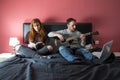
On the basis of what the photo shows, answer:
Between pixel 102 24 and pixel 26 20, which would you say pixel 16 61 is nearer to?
pixel 26 20

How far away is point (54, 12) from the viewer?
3.85m

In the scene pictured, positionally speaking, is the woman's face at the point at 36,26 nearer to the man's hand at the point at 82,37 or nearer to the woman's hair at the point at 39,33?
the woman's hair at the point at 39,33

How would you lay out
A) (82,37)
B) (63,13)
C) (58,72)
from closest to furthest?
1. (58,72)
2. (82,37)
3. (63,13)

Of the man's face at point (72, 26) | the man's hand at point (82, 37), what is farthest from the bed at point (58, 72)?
the man's face at point (72, 26)

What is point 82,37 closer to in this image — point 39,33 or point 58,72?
point 39,33

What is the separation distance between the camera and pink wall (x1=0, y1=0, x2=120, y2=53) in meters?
3.79

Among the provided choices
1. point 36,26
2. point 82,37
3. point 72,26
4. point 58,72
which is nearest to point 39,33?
point 36,26

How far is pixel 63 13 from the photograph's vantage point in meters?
3.84

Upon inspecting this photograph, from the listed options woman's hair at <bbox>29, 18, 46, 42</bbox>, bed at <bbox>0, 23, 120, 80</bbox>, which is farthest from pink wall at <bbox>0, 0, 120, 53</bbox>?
bed at <bbox>0, 23, 120, 80</bbox>

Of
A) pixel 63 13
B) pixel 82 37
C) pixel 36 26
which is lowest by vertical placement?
pixel 82 37

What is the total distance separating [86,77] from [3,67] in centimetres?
86

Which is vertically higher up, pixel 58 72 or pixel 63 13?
pixel 63 13

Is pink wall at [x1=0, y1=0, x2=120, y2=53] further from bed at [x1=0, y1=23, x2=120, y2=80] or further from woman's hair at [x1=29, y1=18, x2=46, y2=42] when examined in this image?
bed at [x1=0, y1=23, x2=120, y2=80]

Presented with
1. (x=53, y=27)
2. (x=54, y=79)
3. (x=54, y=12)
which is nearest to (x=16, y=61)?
(x=54, y=79)
